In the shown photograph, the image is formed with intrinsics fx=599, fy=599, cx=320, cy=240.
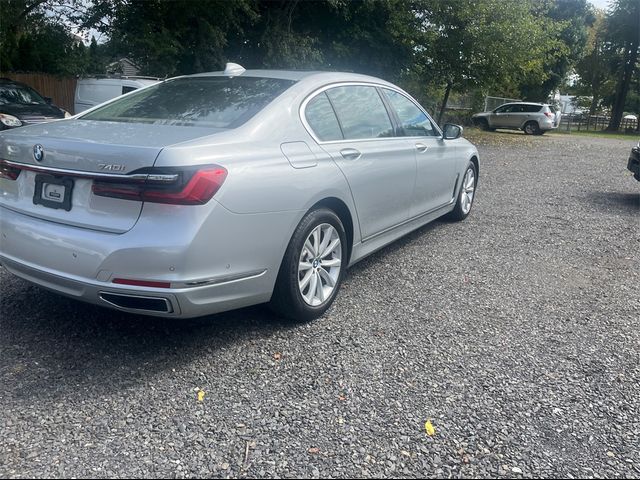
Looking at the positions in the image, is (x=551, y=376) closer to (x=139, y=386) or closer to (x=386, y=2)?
(x=139, y=386)

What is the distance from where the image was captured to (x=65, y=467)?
7.84ft

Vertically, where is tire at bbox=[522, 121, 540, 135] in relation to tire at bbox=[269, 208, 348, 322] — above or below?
above

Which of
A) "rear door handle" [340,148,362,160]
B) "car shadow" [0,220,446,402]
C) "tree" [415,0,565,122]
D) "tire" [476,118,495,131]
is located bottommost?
"car shadow" [0,220,446,402]

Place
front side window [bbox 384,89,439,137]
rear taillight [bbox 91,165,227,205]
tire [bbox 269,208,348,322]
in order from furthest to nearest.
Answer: front side window [bbox 384,89,439,137] → tire [bbox 269,208,348,322] → rear taillight [bbox 91,165,227,205]

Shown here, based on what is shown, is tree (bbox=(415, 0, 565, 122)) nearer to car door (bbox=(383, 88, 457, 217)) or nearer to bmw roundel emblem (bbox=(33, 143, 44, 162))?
car door (bbox=(383, 88, 457, 217))

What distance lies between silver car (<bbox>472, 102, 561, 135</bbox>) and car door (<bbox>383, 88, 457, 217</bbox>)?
982 inches

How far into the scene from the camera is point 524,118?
29.2 meters

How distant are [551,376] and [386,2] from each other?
19.4 metres

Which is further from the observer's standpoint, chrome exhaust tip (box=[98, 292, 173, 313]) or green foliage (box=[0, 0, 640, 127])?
green foliage (box=[0, 0, 640, 127])

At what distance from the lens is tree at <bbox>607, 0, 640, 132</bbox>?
39719mm

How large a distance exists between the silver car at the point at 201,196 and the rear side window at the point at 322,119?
0.04 ft

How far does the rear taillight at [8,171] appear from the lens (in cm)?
345

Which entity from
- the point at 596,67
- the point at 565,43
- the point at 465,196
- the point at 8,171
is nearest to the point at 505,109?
the point at 565,43

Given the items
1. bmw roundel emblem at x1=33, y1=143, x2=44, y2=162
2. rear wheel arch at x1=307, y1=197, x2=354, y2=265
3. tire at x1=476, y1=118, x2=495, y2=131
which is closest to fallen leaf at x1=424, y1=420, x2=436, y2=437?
rear wheel arch at x1=307, y1=197, x2=354, y2=265
